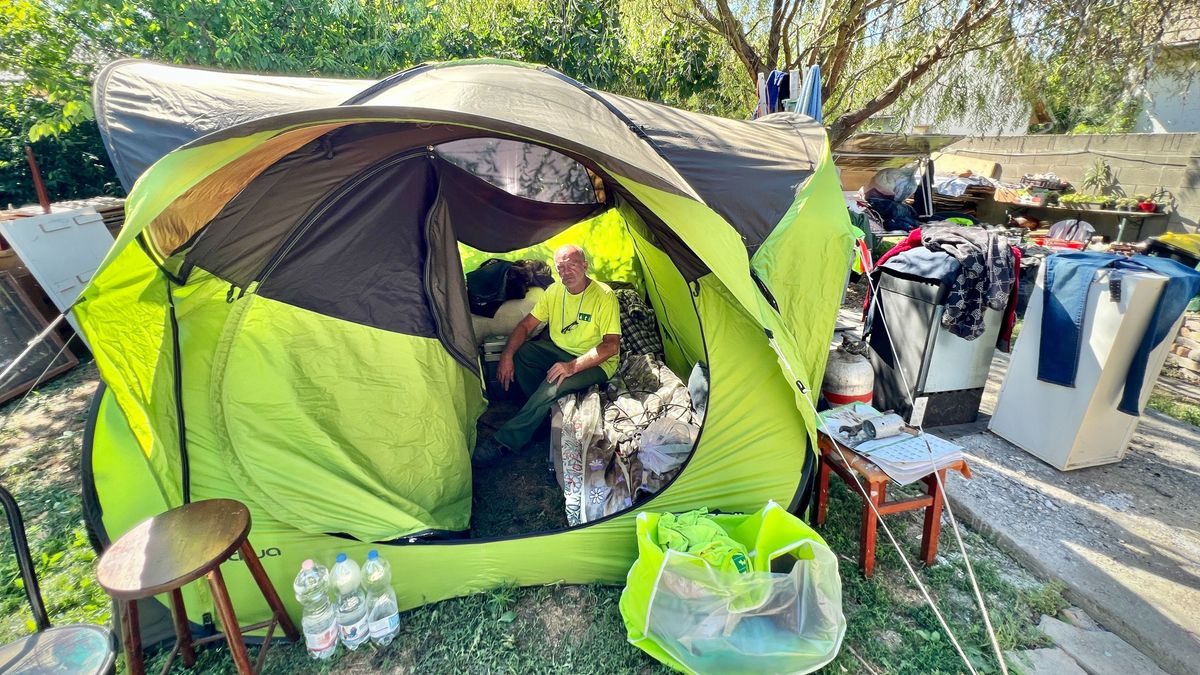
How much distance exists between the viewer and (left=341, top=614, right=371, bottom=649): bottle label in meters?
1.87

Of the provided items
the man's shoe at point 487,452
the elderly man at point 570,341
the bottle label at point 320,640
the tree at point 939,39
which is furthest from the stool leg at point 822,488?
the tree at point 939,39

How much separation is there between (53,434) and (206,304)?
8.08 feet

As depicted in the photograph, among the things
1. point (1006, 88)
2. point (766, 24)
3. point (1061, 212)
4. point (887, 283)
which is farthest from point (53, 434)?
point (1061, 212)

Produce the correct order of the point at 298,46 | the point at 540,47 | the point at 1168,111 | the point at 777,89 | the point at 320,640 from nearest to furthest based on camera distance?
the point at 320,640 < the point at 777,89 < the point at 298,46 < the point at 540,47 < the point at 1168,111

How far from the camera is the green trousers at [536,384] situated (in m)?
2.79

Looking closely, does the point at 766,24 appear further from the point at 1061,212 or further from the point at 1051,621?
the point at 1051,621

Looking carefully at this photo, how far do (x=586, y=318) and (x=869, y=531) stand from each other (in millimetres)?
1607

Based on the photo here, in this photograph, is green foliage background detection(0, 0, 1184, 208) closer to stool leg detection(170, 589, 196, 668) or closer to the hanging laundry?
the hanging laundry

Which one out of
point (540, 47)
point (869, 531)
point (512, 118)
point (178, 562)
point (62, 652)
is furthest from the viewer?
point (540, 47)

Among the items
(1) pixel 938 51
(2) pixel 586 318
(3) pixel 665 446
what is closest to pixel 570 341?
(2) pixel 586 318

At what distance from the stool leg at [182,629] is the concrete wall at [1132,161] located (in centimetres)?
933

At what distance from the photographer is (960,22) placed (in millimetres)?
4668

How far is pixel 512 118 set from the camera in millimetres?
1576

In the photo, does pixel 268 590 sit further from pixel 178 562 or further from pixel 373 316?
pixel 373 316
